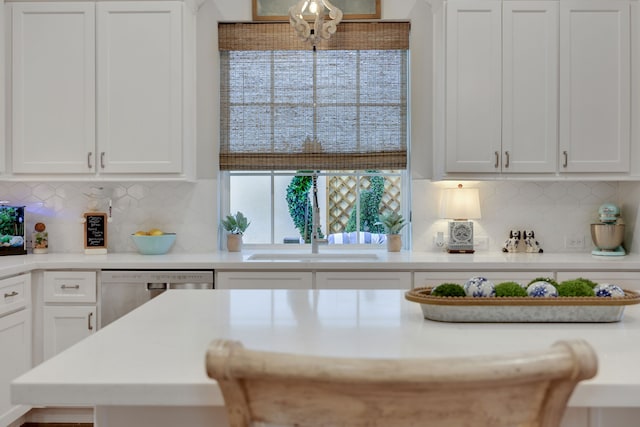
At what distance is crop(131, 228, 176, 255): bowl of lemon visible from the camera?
353cm

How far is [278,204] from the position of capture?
4.06 metres

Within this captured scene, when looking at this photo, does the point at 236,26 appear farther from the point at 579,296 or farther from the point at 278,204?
the point at 579,296

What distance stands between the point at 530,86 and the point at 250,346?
2888mm

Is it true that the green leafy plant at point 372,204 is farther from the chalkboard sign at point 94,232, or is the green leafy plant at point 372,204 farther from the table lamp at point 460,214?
the chalkboard sign at point 94,232

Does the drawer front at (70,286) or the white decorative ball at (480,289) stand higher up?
the white decorative ball at (480,289)

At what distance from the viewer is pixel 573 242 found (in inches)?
151

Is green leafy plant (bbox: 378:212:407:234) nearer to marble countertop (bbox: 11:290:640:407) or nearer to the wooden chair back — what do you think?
marble countertop (bbox: 11:290:640:407)

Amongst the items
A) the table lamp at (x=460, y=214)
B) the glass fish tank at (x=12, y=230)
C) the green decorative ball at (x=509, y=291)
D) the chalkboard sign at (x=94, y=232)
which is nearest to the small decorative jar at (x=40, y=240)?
the glass fish tank at (x=12, y=230)

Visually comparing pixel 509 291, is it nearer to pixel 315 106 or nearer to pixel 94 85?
pixel 315 106

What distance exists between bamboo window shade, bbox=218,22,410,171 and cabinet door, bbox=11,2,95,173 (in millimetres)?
887

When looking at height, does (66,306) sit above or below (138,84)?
below

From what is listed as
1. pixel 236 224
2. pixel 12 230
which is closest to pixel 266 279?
pixel 236 224

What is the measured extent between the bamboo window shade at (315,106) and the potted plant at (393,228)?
1.16 feet

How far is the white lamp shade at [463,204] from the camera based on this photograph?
3684 mm
